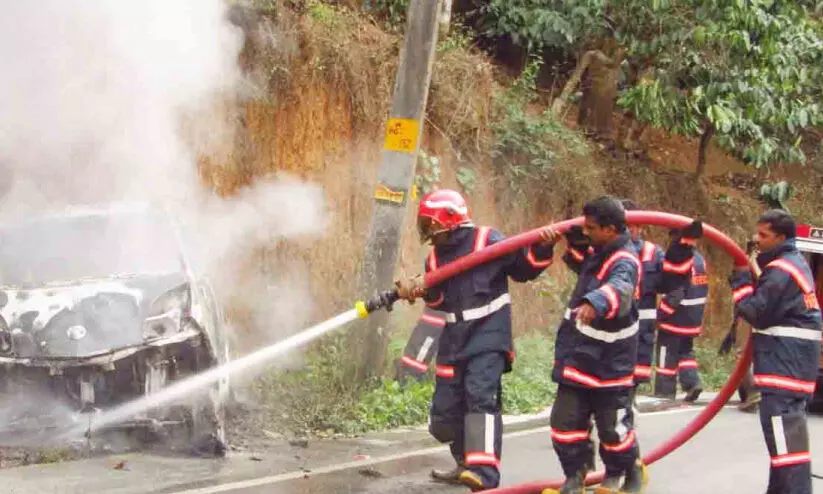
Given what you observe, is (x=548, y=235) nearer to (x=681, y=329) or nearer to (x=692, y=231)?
(x=692, y=231)

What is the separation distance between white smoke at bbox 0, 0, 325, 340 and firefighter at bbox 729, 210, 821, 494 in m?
4.08

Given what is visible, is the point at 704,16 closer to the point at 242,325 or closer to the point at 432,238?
the point at 242,325

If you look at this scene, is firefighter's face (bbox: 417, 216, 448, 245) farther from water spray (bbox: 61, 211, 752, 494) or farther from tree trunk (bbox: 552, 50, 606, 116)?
tree trunk (bbox: 552, 50, 606, 116)

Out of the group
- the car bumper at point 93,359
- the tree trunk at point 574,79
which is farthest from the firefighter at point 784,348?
the tree trunk at point 574,79

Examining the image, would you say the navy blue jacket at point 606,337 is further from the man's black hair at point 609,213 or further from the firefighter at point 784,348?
the firefighter at point 784,348

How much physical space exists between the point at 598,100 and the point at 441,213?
33.7ft

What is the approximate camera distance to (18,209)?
7977 millimetres

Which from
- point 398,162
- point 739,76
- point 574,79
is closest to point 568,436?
point 398,162

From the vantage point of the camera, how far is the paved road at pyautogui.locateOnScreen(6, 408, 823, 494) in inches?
242

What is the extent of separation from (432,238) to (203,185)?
4.09m

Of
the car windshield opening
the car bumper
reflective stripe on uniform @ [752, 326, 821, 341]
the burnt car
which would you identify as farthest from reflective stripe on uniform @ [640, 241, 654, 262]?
the car bumper

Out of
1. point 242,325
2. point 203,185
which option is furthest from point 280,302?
point 203,185

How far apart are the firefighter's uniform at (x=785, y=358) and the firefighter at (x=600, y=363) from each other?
0.74 metres

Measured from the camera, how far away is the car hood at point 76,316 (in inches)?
257
